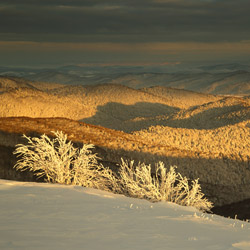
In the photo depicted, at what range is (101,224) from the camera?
5.28 meters

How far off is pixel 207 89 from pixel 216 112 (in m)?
50.8

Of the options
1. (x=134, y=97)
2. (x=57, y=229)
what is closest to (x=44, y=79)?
(x=134, y=97)

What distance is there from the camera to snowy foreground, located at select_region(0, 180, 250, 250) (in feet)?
14.8

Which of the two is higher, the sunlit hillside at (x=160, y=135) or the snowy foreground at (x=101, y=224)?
the sunlit hillside at (x=160, y=135)

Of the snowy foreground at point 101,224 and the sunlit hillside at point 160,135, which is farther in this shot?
the sunlit hillside at point 160,135

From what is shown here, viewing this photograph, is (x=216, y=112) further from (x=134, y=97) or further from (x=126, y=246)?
(x=126, y=246)

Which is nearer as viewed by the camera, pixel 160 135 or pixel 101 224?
pixel 101 224

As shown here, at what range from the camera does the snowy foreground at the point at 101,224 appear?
14.8 feet

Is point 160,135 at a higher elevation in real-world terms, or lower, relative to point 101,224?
higher

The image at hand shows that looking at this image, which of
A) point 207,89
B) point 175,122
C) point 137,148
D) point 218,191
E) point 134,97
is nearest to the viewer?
point 218,191

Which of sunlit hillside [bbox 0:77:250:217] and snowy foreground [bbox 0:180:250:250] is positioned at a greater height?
sunlit hillside [bbox 0:77:250:217]

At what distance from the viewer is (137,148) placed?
15492 millimetres

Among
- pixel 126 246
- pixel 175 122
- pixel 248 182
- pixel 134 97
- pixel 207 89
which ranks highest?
pixel 207 89

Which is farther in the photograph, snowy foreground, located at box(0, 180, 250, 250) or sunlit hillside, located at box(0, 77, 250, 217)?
sunlit hillside, located at box(0, 77, 250, 217)
